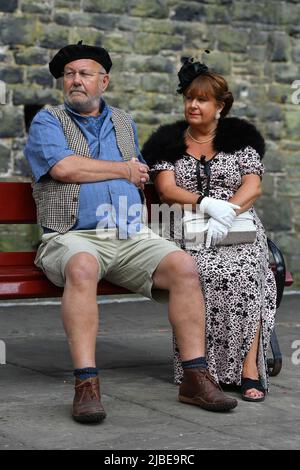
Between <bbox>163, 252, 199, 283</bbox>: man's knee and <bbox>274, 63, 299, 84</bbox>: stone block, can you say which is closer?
<bbox>163, 252, 199, 283</bbox>: man's knee

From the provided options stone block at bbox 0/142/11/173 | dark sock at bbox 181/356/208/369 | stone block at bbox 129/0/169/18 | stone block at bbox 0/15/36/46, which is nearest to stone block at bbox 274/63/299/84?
stone block at bbox 129/0/169/18

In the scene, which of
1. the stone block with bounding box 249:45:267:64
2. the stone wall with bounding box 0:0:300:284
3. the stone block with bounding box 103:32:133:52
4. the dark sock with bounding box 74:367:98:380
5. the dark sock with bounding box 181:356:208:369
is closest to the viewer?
the dark sock with bounding box 74:367:98:380

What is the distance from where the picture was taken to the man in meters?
4.77

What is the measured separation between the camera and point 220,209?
5316 mm

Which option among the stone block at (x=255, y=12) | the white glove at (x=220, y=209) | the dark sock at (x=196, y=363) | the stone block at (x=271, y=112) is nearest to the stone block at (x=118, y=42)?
the stone block at (x=255, y=12)

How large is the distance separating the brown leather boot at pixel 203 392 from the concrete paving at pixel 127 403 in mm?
40

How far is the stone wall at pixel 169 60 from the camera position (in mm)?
8648

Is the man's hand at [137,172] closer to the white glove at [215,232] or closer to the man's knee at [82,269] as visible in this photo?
the white glove at [215,232]

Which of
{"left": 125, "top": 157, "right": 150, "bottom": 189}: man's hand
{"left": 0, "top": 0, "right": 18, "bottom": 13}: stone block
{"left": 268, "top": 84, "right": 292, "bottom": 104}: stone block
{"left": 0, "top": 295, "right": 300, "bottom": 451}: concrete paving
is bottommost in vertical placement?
{"left": 0, "top": 295, "right": 300, "bottom": 451}: concrete paving

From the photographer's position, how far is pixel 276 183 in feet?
32.4

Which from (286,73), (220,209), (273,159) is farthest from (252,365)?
Result: (286,73)

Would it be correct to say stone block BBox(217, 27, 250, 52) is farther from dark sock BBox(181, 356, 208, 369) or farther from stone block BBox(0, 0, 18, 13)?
dark sock BBox(181, 356, 208, 369)

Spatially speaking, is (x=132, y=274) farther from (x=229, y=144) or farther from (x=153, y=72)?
(x=153, y=72)
